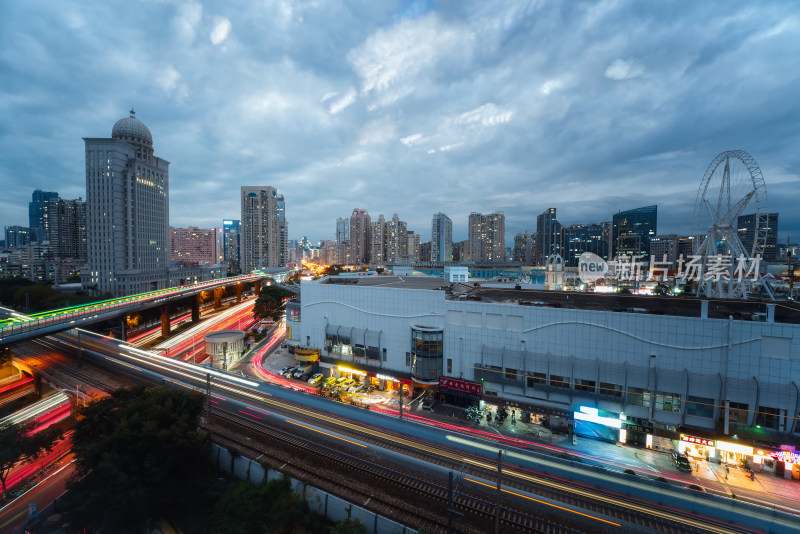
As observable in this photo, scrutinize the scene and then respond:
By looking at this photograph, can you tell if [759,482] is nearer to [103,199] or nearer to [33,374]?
[33,374]

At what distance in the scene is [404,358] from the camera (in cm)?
4141

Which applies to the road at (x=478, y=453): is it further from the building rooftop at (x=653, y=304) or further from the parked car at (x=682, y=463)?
the building rooftop at (x=653, y=304)

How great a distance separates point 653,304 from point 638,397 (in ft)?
48.3

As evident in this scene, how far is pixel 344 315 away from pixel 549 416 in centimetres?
2922

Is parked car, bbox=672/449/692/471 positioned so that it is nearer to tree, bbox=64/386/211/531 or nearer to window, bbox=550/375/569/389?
window, bbox=550/375/569/389

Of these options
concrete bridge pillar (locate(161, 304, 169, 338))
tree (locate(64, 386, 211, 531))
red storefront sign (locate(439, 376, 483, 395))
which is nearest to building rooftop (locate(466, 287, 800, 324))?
red storefront sign (locate(439, 376, 483, 395))

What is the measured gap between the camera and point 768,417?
26.2m

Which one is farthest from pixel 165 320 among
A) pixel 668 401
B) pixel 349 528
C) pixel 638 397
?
pixel 668 401

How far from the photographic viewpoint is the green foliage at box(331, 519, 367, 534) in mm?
17078

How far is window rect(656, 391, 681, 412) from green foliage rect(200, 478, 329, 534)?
101 ft

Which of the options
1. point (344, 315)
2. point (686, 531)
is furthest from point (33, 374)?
point (686, 531)

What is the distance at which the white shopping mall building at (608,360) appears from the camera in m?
26.4

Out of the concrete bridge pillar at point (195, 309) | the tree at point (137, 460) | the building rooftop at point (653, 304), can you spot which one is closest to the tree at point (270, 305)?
the concrete bridge pillar at point (195, 309)

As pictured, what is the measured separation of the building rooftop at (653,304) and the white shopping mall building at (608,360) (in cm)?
19
